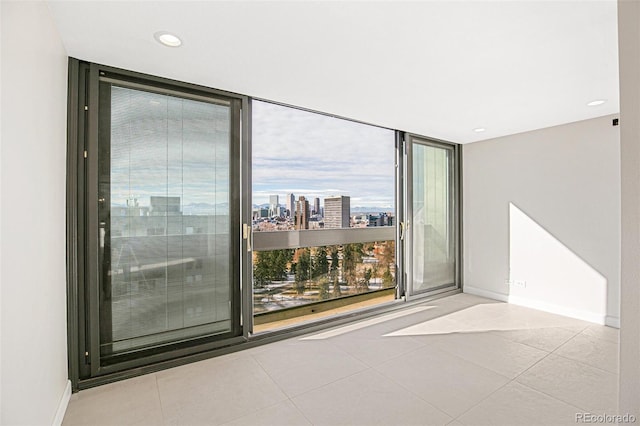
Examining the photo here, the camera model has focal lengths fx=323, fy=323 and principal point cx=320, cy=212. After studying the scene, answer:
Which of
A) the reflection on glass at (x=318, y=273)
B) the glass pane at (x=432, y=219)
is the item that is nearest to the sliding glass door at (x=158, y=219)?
the reflection on glass at (x=318, y=273)

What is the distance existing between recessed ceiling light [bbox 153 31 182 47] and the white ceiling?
0.15 feet

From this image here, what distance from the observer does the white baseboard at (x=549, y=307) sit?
3.66 m

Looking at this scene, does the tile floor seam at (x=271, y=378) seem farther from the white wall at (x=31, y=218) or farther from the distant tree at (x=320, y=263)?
the distant tree at (x=320, y=263)

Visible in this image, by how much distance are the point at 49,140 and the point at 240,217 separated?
4.94ft

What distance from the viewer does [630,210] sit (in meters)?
1.14

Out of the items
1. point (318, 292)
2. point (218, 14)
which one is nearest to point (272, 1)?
point (218, 14)

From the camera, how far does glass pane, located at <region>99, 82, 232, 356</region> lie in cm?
248

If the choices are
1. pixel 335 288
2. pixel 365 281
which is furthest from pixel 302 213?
pixel 365 281

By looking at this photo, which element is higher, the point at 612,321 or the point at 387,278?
the point at 387,278

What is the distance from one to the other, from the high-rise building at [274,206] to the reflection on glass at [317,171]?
0.04 feet

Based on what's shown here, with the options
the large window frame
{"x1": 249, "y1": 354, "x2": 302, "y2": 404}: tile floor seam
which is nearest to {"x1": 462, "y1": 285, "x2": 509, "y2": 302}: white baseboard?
the large window frame

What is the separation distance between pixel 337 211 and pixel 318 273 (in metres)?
0.90

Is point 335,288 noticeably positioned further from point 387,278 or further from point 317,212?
point 317,212
